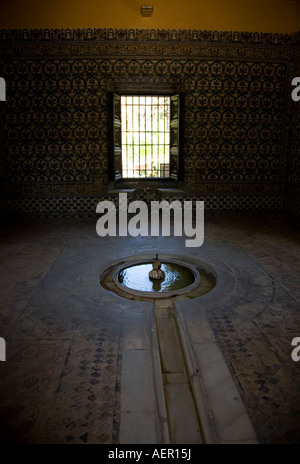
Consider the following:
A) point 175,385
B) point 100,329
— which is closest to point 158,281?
point 100,329

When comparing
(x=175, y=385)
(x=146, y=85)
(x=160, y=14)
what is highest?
(x=160, y=14)

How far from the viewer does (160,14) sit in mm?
5711

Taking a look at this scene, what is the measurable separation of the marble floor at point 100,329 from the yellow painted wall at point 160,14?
340 centimetres

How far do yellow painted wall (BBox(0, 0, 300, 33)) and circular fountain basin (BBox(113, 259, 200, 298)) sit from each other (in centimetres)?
397

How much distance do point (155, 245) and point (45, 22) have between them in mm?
3927

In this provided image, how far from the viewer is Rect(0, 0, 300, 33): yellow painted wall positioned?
5609 mm

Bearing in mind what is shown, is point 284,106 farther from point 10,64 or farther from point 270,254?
point 10,64

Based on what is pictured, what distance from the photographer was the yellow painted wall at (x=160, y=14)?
221 inches

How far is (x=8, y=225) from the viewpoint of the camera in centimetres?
582

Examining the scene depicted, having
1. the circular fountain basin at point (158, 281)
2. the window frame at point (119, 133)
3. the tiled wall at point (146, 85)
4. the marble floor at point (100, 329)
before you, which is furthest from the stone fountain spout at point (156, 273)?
the tiled wall at point (146, 85)

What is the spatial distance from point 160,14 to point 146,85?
1082 millimetres

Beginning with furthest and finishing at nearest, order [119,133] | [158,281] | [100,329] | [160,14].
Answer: [119,133], [160,14], [158,281], [100,329]

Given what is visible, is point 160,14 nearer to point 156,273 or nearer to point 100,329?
point 156,273

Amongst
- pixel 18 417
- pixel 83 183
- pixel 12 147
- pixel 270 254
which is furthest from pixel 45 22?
pixel 18 417
